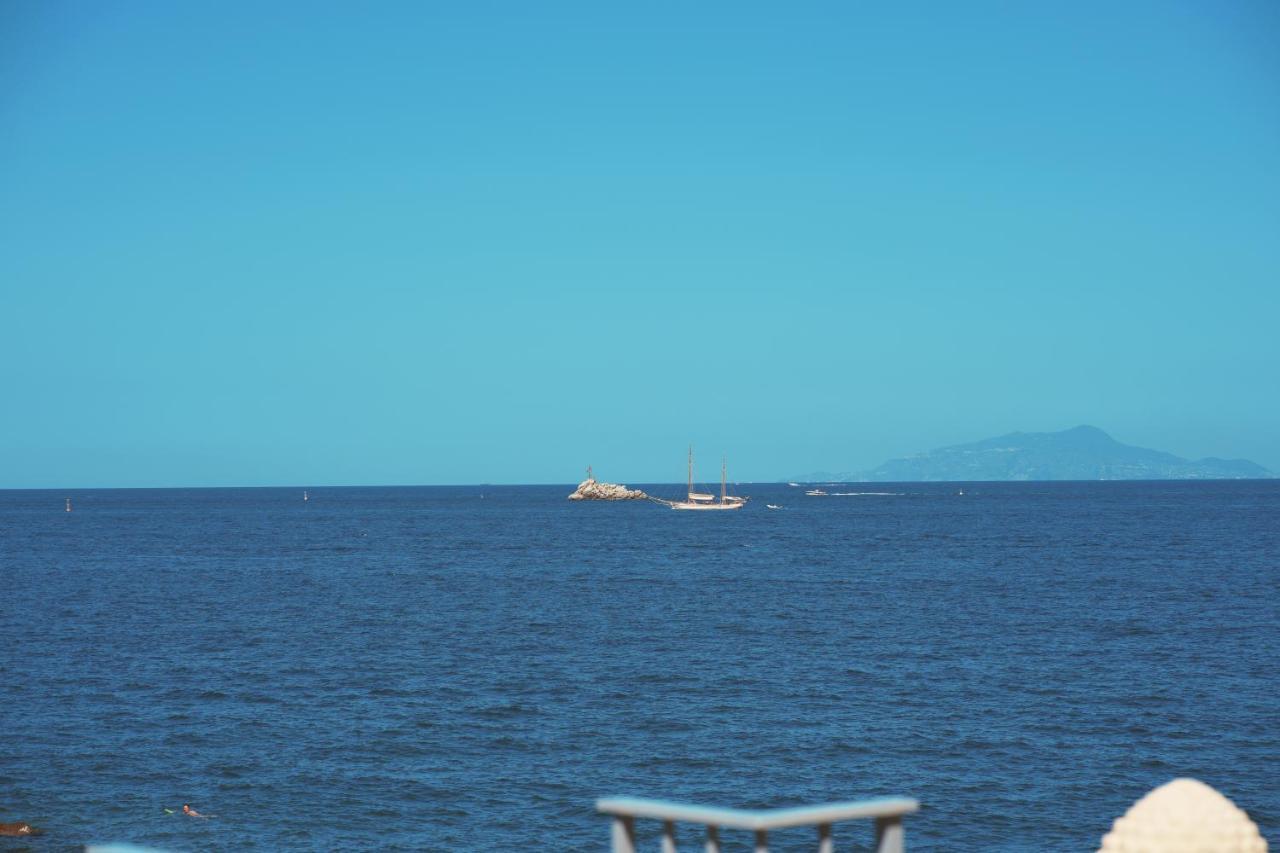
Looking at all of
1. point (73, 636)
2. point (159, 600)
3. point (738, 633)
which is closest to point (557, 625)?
point (738, 633)

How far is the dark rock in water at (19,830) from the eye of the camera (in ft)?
92.9

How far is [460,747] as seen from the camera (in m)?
36.0

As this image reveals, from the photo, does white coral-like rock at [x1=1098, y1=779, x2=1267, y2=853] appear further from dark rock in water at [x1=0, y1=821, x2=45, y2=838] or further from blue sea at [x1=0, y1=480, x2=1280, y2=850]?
dark rock in water at [x1=0, y1=821, x2=45, y2=838]

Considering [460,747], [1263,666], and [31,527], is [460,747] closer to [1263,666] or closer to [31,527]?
[1263,666]

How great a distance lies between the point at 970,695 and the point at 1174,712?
7.00m

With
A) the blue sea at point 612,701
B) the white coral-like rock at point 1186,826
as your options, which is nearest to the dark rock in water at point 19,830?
the blue sea at point 612,701

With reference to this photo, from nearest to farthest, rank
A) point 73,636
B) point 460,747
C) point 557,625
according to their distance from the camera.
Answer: point 460,747, point 73,636, point 557,625

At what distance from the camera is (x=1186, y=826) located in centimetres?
743

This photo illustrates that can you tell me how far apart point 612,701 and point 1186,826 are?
120ft

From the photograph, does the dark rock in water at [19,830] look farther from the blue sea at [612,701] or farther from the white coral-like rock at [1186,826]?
A: the white coral-like rock at [1186,826]

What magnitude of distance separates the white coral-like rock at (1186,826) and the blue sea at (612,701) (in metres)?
21.7

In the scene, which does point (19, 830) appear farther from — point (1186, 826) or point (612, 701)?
point (1186, 826)

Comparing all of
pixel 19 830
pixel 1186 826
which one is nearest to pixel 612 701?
pixel 19 830

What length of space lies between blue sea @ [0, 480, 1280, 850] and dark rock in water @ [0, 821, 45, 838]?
41 centimetres
